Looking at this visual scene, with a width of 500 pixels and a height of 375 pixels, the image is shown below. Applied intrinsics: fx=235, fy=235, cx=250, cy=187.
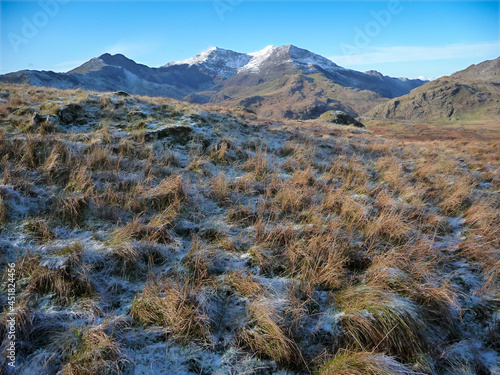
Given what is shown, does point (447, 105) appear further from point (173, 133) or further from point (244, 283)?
point (244, 283)

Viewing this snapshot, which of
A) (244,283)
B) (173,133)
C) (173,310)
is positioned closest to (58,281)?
(173,310)

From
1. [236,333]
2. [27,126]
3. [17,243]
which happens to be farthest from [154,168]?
[236,333]

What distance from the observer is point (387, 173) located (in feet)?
22.9

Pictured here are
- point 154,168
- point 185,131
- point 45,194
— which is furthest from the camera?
point 185,131

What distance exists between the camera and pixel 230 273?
9.59ft

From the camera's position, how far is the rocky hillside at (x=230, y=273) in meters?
2.09

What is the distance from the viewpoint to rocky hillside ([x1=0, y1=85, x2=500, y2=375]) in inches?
82.4

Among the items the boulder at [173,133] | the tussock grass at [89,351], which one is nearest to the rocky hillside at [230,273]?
the tussock grass at [89,351]

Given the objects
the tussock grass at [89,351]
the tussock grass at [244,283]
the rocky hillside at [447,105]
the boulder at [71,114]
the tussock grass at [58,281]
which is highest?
Result: the rocky hillside at [447,105]

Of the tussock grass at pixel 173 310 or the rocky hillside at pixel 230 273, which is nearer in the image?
the rocky hillside at pixel 230 273

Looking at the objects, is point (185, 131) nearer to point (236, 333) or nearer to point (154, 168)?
point (154, 168)

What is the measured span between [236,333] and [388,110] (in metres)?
233

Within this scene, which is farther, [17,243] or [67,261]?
[17,243]

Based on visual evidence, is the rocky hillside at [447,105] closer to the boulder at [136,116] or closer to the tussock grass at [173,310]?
the boulder at [136,116]
